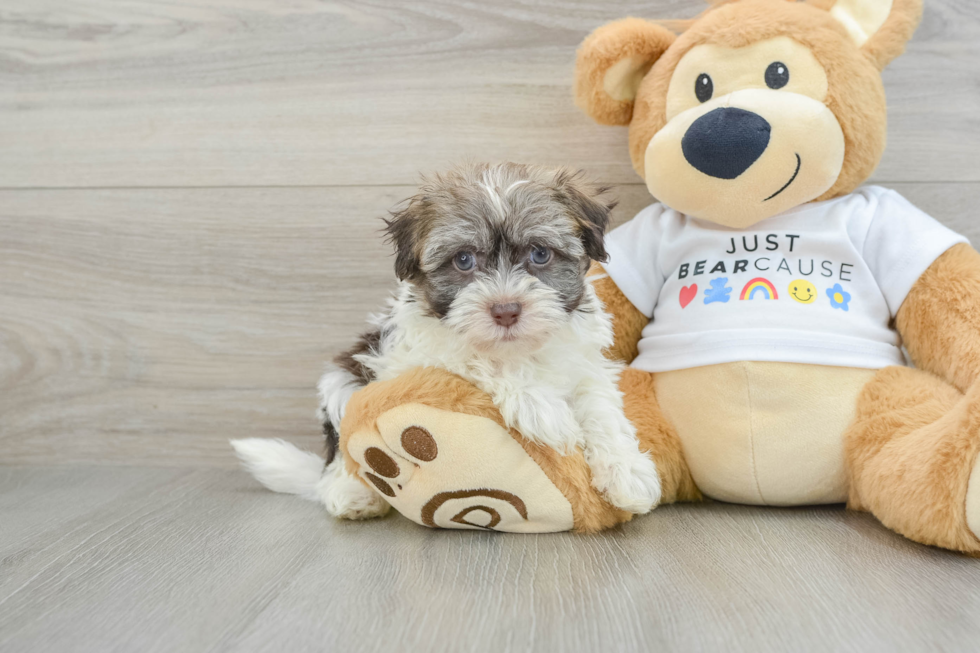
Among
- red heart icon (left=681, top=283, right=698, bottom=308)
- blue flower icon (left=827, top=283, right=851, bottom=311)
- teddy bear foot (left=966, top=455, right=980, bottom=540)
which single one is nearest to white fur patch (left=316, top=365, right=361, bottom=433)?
red heart icon (left=681, top=283, right=698, bottom=308)

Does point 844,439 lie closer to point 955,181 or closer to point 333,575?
point 955,181

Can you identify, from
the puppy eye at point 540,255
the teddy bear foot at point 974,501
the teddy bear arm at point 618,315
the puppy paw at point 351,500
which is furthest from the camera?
the teddy bear arm at point 618,315

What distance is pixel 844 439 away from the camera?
4.83ft

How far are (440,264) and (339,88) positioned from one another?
2.96ft

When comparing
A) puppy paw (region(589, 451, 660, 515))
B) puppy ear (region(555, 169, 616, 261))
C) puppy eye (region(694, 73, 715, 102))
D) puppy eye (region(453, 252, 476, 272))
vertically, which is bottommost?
puppy paw (region(589, 451, 660, 515))

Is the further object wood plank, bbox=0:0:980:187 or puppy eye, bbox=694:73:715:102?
wood plank, bbox=0:0:980:187

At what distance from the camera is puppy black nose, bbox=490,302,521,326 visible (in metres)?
1.30

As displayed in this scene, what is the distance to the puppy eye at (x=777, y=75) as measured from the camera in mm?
1527

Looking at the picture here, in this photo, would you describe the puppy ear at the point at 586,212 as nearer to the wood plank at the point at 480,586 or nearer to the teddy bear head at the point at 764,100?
the teddy bear head at the point at 764,100

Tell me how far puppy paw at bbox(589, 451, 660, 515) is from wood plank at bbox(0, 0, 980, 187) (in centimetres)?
89

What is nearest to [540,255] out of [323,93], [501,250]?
[501,250]

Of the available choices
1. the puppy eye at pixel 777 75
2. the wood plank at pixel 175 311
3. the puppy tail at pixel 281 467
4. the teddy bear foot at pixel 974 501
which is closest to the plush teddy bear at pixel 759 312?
the puppy eye at pixel 777 75

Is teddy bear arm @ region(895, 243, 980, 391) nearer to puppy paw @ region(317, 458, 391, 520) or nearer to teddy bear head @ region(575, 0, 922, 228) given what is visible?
teddy bear head @ region(575, 0, 922, 228)

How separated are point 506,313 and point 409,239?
0.93ft
